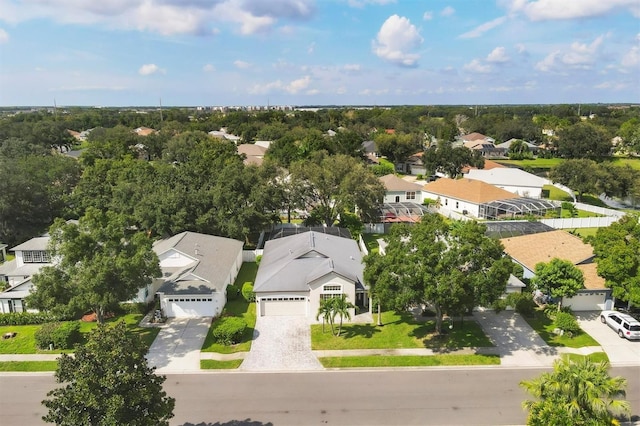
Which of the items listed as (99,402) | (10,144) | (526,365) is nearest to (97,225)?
(99,402)

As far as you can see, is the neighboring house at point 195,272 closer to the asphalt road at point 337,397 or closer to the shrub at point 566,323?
the asphalt road at point 337,397

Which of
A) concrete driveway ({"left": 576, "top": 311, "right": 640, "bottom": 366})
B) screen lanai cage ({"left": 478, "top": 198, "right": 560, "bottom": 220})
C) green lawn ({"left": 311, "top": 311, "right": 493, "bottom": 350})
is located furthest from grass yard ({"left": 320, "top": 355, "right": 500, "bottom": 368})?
screen lanai cage ({"left": 478, "top": 198, "right": 560, "bottom": 220})

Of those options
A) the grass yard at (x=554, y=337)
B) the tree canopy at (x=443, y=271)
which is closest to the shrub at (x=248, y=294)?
the tree canopy at (x=443, y=271)

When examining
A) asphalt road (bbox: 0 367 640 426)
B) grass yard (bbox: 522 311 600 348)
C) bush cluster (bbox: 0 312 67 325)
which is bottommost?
asphalt road (bbox: 0 367 640 426)

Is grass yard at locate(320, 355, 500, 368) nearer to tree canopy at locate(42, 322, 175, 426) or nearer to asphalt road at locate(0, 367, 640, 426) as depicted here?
asphalt road at locate(0, 367, 640, 426)

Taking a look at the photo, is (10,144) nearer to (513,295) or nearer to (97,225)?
(97,225)

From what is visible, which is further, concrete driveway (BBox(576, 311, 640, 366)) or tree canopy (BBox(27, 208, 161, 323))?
concrete driveway (BBox(576, 311, 640, 366))
